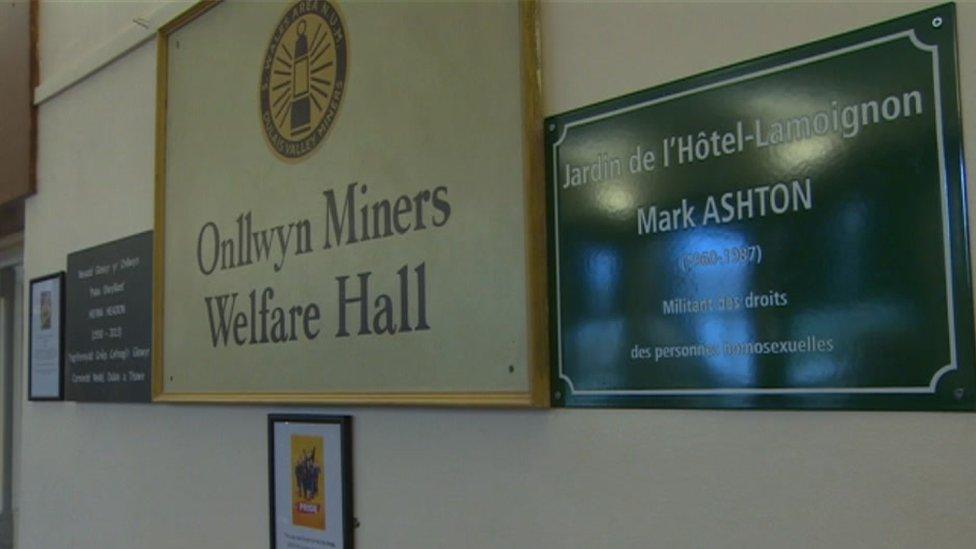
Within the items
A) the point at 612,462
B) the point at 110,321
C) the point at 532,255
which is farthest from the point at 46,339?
the point at 612,462

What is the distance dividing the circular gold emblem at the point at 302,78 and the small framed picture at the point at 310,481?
2.12ft

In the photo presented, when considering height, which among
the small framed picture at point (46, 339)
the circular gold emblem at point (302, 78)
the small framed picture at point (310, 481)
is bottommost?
the small framed picture at point (310, 481)

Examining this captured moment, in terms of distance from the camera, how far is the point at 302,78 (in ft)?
7.42

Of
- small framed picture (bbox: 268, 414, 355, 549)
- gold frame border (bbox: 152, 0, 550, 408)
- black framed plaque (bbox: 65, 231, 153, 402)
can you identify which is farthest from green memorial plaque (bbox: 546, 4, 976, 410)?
black framed plaque (bbox: 65, 231, 153, 402)

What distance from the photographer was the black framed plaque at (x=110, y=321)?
278 centimetres

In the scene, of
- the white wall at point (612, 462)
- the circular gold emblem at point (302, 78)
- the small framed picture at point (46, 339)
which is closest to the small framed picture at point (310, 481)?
the white wall at point (612, 462)

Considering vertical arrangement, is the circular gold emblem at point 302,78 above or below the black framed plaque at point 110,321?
above

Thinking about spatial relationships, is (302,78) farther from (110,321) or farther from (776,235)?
(776,235)

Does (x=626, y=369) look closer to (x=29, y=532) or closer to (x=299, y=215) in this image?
(x=299, y=215)

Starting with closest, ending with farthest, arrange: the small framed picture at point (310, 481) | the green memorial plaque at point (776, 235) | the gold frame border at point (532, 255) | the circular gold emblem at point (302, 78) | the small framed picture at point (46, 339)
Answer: the green memorial plaque at point (776, 235)
the gold frame border at point (532, 255)
the small framed picture at point (310, 481)
the circular gold emblem at point (302, 78)
the small framed picture at point (46, 339)

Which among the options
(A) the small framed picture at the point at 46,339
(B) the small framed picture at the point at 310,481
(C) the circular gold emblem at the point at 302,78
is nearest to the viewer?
(B) the small framed picture at the point at 310,481

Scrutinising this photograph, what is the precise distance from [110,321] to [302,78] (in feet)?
3.80

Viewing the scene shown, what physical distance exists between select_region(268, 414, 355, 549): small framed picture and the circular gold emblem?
2.12 ft

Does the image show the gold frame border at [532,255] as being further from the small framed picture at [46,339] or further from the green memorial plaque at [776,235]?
the small framed picture at [46,339]
